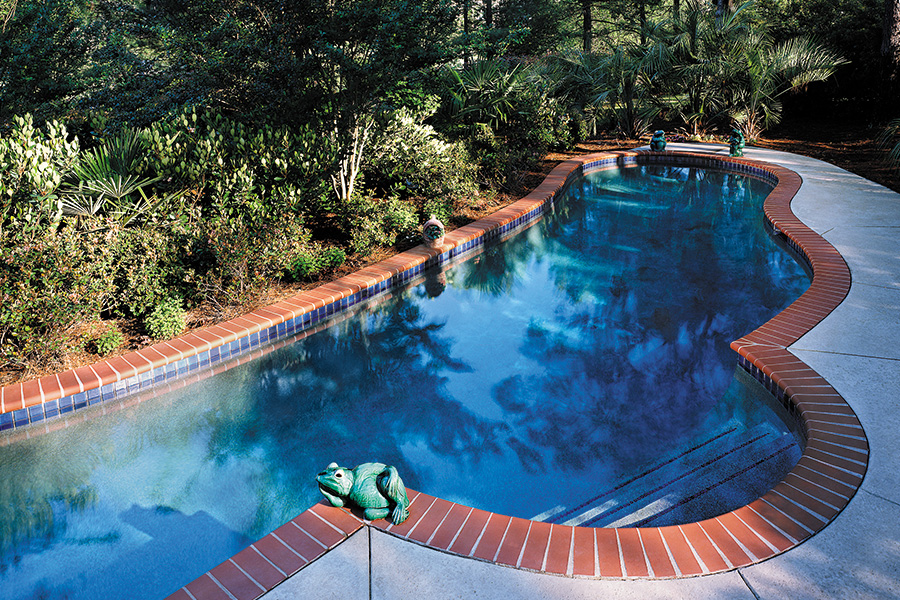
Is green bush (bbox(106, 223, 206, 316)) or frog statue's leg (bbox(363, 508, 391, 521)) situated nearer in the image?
frog statue's leg (bbox(363, 508, 391, 521))

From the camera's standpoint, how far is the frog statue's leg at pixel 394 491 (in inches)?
125

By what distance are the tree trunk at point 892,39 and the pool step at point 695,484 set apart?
510 inches

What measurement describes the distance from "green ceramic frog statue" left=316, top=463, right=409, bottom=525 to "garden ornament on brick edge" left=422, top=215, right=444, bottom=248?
492 cm

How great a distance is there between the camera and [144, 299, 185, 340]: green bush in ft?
18.0

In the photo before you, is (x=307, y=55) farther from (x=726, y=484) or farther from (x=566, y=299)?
(x=726, y=484)

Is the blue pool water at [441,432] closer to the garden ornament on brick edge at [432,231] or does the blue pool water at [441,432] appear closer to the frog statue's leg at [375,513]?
the frog statue's leg at [375,513]

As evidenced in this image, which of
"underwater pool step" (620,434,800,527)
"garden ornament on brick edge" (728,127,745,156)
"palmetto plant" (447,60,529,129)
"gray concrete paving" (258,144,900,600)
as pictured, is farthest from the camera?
"garden ornament on brick edge" (728,127,745,156)

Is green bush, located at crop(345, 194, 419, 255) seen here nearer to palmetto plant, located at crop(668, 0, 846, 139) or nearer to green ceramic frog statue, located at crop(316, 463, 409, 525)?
green ceramic frog statue, located at crop(316, 463, 409, 525)

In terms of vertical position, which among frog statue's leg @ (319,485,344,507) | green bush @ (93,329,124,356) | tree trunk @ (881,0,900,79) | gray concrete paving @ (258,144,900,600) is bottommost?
gray concrete paving @ (258,144,900,600)

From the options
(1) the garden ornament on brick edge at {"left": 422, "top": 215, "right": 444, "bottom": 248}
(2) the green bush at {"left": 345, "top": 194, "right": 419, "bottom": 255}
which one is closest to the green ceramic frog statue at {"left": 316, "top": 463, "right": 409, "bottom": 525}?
(2) the green bush at {"left": 345, "top": 194, "right": 419, "bottom": 255}

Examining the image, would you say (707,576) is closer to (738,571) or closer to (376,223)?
(738,571)

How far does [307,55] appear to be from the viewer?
306 inches

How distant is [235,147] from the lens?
24.1 ft

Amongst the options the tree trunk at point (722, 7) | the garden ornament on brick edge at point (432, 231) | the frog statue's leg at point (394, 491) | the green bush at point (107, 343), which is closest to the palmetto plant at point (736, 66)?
the tree trunk at point (722, 7)
